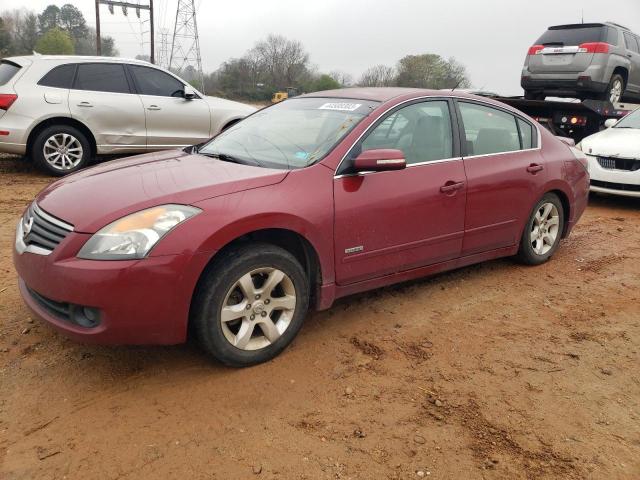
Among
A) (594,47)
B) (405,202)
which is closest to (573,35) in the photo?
(594,47)

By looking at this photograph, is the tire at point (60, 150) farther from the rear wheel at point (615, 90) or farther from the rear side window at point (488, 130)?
the rear wheel at point (615, 90)

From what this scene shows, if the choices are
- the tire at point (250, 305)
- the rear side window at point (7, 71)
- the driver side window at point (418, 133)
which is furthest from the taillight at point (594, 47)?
the rear side window at point (7, 71)

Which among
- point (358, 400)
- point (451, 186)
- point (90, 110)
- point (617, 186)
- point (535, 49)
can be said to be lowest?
point (358, 400)

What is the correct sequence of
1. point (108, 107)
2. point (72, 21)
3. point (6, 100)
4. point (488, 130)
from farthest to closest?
1. point (72, 21)
2. point (108, 107)
3. point (6, 100)
4. point (488, 130)

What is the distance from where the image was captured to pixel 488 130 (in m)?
4.26

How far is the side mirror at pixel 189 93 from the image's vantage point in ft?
27.3

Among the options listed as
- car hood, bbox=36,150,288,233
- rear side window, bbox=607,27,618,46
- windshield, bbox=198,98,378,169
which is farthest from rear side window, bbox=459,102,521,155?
rear side window, bbox=607,27,618,46

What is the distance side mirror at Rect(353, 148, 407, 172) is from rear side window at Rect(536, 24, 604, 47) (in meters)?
9.07

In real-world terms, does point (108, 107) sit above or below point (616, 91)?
below

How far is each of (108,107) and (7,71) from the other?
1.36 m

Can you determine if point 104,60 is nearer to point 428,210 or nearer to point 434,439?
point 428,210

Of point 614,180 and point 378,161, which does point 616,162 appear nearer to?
point 614,180

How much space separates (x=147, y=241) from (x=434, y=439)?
1.64 meters

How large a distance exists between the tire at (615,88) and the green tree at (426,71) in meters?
12.8
